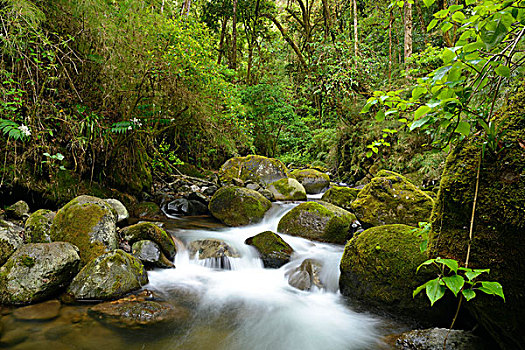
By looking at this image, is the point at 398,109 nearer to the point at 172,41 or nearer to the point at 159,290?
the point at 159,290

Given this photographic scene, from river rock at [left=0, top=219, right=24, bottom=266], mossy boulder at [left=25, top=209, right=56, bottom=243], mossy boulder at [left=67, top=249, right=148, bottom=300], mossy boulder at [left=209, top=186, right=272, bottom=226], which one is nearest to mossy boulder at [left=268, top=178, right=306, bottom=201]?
mossy boulder at [left=209, top=186, right=272, bottom=226]

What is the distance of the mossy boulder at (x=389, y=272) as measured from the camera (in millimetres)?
3129

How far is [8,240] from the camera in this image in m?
3.46

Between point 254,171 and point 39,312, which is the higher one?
point 254,171

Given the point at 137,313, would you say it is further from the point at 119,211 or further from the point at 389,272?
the point at 389,272

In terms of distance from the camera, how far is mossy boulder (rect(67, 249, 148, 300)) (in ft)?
10.9

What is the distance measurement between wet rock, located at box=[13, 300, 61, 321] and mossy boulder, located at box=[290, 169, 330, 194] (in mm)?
8857

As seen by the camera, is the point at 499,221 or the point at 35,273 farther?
the point at 35,273

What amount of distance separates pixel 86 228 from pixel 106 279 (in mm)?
950

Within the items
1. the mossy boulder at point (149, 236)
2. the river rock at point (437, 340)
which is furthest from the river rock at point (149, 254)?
the river rock at point (437, 340)

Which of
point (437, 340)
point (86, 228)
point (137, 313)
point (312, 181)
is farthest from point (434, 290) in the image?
point (312, 181)

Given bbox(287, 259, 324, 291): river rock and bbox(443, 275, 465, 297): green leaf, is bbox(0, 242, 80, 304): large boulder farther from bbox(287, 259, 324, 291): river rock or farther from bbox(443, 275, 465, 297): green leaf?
bbox(443, 275, 465, 297): green leaf

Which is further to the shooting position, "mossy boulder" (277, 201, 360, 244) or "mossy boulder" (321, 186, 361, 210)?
"mossy boulder" (321, 186, 361, 210)

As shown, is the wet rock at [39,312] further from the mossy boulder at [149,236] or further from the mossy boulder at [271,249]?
the mossy boulder at [271,249]
